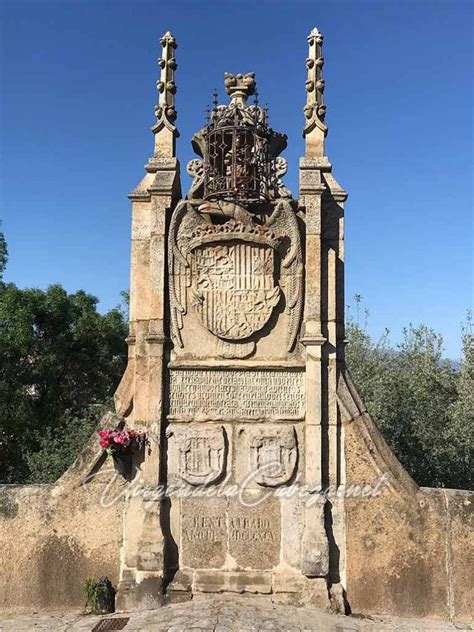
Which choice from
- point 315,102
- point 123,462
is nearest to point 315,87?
point 315,102

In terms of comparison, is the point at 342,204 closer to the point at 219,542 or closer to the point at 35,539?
the point at 219,542

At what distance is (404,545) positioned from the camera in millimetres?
6922

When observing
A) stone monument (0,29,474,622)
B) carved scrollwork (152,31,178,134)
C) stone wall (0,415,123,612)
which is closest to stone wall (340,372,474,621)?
stone monument (0,29,474,622)

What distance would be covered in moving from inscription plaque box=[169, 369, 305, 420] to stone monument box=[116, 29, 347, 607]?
0.5 inches

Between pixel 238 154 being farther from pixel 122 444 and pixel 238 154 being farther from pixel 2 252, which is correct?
pixel 2 252

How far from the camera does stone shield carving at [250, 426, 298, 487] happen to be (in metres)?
7.11

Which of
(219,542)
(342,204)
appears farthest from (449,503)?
(342,204)

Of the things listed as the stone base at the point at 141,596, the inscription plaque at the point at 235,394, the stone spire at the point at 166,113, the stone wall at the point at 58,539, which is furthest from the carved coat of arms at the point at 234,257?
the stone base at the point at 141,596

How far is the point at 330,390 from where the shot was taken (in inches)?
285

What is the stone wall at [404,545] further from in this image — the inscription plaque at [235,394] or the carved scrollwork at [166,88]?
the carved scrollwork at [166,88]

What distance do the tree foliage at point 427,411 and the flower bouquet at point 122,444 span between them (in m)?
7.59

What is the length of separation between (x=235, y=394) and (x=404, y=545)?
2.77 meters

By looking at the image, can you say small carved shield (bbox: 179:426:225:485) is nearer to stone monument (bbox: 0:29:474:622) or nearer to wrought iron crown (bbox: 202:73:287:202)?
stone monument (bbox: 0:29:474:622)

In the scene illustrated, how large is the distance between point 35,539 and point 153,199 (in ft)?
15.0
